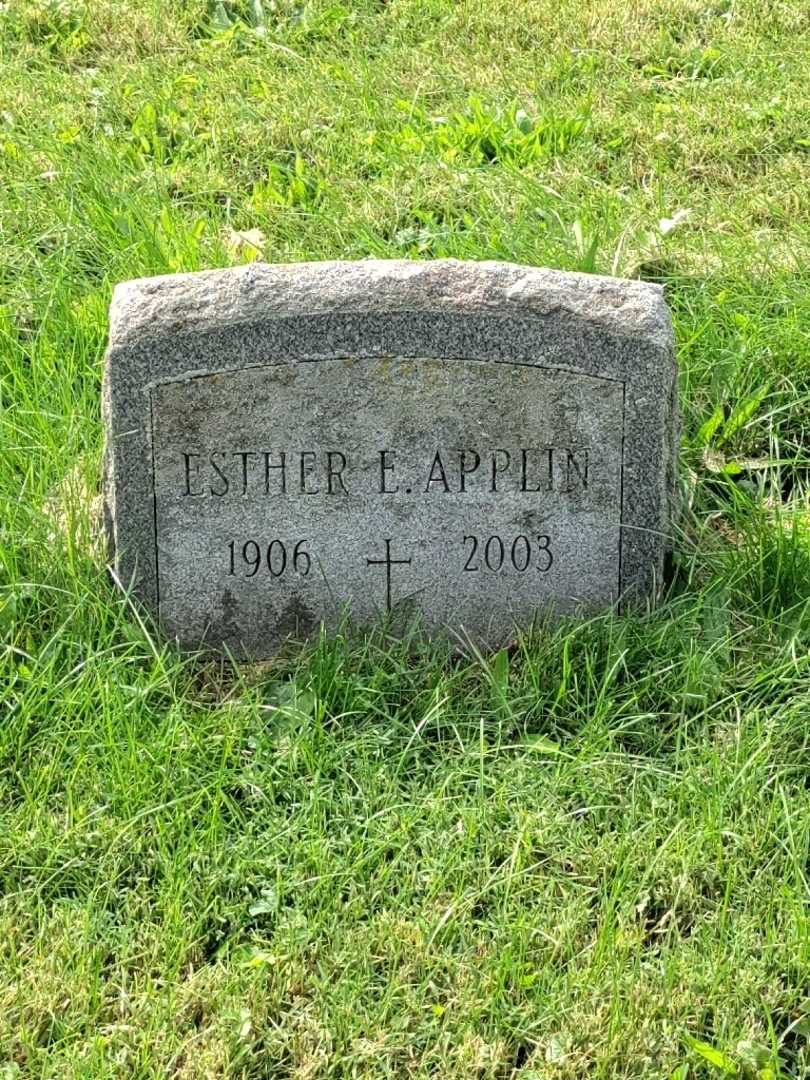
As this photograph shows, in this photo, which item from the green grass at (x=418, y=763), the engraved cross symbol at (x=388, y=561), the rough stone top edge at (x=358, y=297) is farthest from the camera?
the engraved cross symbol at (x=388, y=561)

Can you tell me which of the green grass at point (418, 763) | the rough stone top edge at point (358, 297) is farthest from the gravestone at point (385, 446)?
the green grass at point (418, 763)

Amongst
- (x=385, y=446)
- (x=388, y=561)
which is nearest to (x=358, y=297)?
(x=385, y=446)

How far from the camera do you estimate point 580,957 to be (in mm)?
2359

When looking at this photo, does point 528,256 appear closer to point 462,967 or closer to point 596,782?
point 596,782

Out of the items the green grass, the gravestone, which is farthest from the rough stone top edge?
the green grass

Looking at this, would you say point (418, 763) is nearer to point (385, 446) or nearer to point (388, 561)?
point (388, 561)

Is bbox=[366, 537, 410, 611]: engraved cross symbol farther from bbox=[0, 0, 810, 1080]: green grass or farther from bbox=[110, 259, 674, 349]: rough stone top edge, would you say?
bbox=[110, 259, 674, 349]: rough stone top edge

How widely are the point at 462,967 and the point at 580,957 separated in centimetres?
19

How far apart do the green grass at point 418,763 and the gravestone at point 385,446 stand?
0.12m

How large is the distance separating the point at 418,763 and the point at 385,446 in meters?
0.63

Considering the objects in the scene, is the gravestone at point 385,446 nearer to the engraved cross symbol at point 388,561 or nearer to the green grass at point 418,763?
the engraved cross symbol at point 388,561

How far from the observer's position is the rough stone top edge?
2.83 meters

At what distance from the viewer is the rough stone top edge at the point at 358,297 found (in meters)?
2.83

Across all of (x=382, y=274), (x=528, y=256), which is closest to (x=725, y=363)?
(x=528, y=256)
